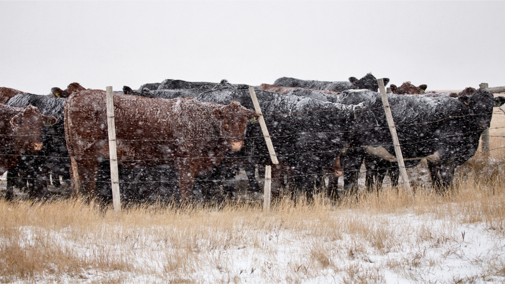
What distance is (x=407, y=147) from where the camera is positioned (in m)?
6.35

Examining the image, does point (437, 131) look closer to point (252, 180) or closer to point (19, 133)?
point (252, 180)

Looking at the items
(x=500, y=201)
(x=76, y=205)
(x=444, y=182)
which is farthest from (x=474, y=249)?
(x=76, y=205)

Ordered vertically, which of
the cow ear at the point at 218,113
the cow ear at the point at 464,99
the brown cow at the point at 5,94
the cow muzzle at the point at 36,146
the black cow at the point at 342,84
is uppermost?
the black cow at the point at 342,84

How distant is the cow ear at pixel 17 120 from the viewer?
570 cm

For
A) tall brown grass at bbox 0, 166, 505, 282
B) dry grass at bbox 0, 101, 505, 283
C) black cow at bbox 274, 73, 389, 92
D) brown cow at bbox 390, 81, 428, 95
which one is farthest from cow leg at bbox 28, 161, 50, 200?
brown cow at bbox 390, 81, 428, 95

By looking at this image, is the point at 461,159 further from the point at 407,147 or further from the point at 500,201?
the point at 500,201

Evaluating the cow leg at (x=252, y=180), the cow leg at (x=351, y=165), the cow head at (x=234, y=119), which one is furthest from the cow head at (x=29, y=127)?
the cow leg at (x=351, y=165)

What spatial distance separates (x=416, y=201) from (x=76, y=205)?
4738 millimetres

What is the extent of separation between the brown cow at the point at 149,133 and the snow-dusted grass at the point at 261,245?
40.0 inches

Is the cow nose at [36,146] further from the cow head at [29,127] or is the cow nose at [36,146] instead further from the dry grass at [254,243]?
the dry grass at [254,243]

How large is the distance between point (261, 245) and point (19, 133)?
4.74m

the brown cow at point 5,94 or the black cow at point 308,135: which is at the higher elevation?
the brown cow at point 5,94

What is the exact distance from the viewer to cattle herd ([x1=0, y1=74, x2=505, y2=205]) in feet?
18.1

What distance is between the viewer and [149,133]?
5.55 m
